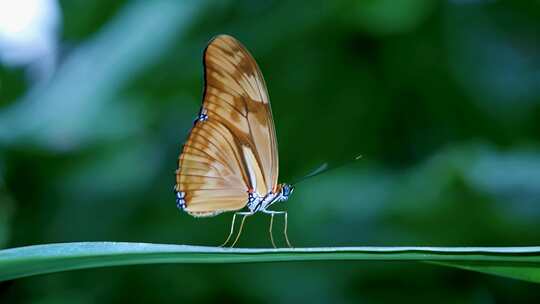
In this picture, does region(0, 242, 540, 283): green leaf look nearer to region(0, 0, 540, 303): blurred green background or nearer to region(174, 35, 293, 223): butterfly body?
region(174, 35, 293, 223): butterfly body

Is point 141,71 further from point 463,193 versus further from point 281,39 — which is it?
point 463,193

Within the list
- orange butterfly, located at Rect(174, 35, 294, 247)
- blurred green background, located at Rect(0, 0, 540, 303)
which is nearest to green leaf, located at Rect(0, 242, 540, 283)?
orange butterfly, located at Rect(174, 35, 294, 247)

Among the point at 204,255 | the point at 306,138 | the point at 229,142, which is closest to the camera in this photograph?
the point at 204,255

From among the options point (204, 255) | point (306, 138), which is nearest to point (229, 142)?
point (204, 255)

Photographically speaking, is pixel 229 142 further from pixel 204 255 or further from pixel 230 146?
pixel 204 255

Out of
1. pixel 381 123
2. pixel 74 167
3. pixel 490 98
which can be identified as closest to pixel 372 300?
pixel 381 123

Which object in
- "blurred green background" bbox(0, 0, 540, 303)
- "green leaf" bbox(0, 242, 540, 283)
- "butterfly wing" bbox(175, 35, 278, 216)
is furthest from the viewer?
"blurred green background" bbox(0, 0, 540, 303)

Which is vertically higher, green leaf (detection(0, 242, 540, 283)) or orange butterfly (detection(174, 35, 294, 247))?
orange butterfly (detection(174, 35, 294, 247))
